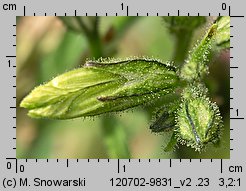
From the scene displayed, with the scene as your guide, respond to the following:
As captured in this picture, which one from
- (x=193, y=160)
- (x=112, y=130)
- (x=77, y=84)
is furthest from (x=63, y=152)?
(x=77, y=84)

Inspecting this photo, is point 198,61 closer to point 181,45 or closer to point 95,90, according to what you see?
point 95,90

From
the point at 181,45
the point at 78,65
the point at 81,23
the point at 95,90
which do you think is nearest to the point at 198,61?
the point at 95,90

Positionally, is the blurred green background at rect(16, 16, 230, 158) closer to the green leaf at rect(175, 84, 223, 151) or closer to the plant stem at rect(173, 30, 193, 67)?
the plant stem at rect(173, 30, 193, 67)

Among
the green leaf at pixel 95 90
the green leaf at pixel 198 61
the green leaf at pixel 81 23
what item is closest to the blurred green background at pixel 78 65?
the green leaf at pixel 81 23

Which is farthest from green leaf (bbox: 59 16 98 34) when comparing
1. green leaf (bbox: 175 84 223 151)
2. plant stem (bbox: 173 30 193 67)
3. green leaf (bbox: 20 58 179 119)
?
green leaf (bbox: 175 84 223 151)

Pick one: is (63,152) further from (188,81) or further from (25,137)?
(188,81)

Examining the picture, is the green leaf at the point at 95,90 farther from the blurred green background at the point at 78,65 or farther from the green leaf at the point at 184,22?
the blurred green background at the point at 78,65
